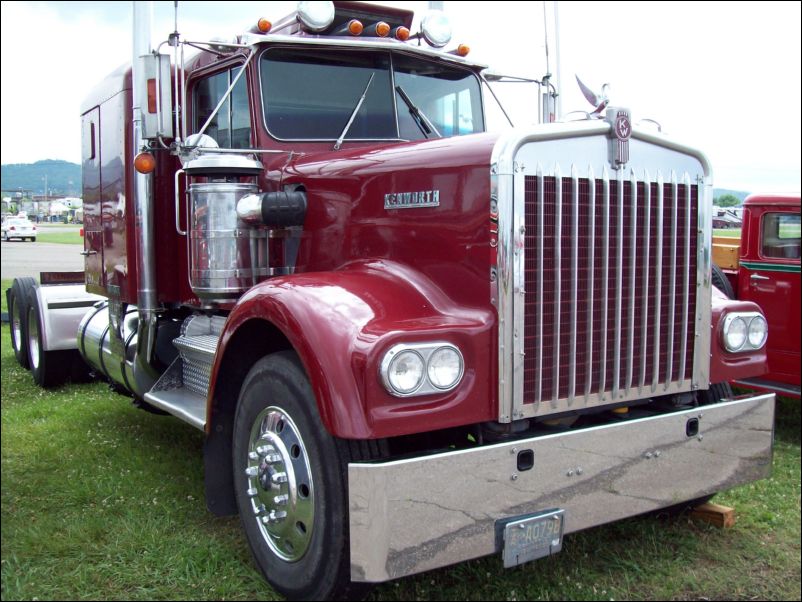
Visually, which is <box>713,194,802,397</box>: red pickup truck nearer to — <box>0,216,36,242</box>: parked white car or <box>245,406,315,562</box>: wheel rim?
<box>245,406,315,562</box>: wheel rim

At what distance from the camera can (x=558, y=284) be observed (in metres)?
3.33

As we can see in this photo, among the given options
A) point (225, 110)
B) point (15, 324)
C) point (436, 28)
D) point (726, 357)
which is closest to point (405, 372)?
point (726, 357)

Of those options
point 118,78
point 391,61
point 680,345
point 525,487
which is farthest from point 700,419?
point 118,78

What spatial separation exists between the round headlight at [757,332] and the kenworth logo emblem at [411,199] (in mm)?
1751

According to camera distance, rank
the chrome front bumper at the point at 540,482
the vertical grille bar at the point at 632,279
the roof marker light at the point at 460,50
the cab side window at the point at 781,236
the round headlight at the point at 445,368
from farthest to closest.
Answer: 1. the cab side window at the point at 781,236
2. the roof marker light at the point at 460,50
3. the vertical grille bar at the point at 632,279
4. the round headlight at the point at 445,368
5. the chrome front bumper at the point at 540,482

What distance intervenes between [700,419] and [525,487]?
39.6 inches

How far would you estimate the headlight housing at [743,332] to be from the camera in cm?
396

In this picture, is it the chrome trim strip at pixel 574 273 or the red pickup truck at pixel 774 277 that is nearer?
the chrome trim strip at pixel 574 273

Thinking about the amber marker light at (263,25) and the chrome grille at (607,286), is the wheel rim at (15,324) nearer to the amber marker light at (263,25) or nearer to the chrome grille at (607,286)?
the amber marker light at (263,25)

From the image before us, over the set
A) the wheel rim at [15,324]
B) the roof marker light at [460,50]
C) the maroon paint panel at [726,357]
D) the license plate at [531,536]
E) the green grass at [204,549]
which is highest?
the roof marker light at [460,50]

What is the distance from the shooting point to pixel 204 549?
3.93 meters

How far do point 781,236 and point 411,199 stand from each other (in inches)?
198

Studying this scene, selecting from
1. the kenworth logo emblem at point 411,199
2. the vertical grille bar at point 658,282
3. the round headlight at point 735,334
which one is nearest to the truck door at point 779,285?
the round headlight at point 735,334

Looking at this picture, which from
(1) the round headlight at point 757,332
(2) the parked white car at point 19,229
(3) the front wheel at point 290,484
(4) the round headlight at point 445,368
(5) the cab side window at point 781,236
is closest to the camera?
(4) the round headlight at point 445,368
